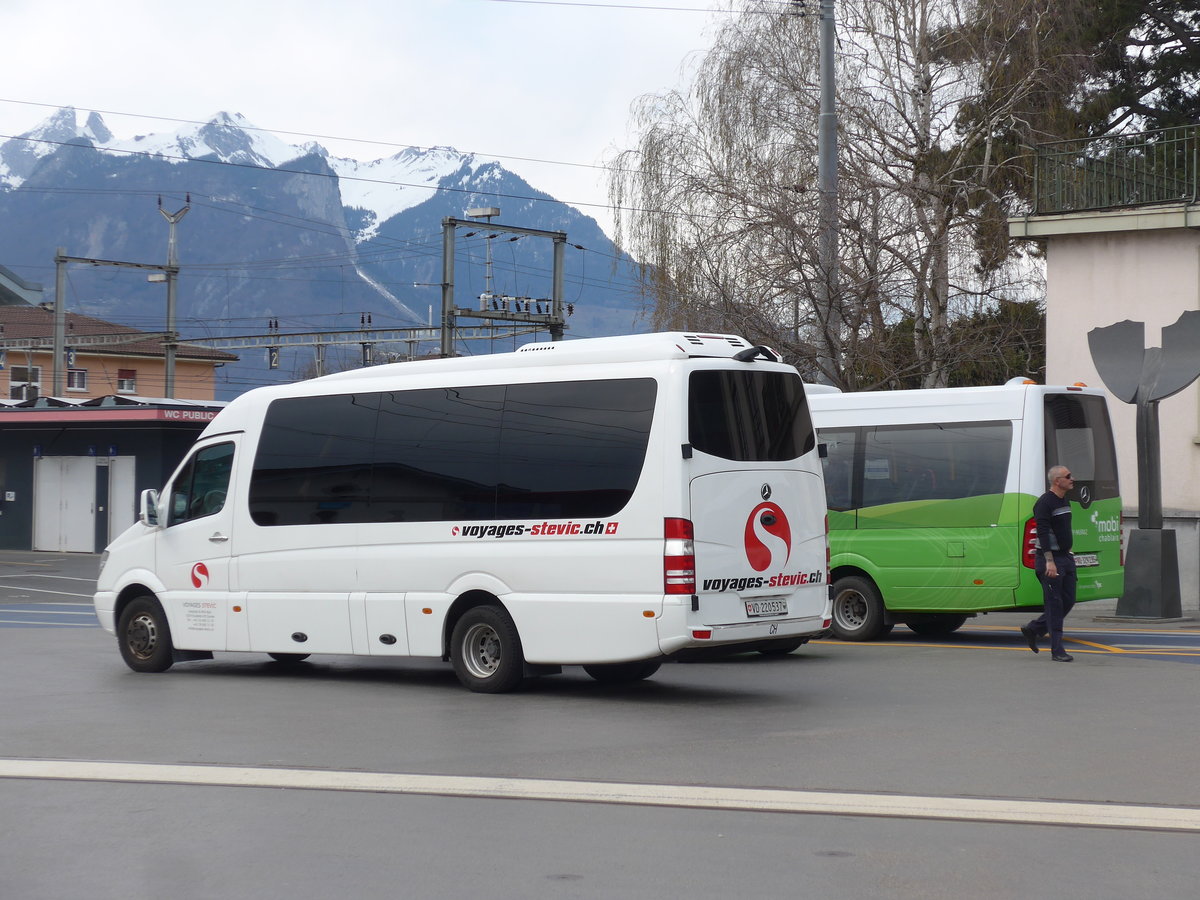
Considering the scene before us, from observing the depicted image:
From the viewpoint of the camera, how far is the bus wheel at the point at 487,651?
38.2 feet

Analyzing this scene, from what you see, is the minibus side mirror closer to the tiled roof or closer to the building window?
the building window

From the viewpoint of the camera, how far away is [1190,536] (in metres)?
20.3

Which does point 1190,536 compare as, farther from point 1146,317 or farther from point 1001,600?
point 1001,600

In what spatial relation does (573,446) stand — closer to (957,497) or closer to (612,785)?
(612,785)

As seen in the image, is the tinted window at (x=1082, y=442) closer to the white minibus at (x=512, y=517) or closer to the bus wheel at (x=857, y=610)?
the bus wheel at (x=857, y=610)

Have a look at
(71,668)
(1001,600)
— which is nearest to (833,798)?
(1001,600)

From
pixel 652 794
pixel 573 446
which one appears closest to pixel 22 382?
pixel 573 446

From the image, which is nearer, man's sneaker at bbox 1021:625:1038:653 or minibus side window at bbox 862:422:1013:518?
man's sneaker at bbox 1021:625:1038:653

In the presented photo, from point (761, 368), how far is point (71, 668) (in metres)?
7.45

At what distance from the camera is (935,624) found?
57.9ft

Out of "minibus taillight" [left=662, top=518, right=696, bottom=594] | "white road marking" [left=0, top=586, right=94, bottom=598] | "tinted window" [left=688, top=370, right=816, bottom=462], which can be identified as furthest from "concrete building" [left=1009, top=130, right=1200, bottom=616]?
"white road marking" [left=0, top=586, right=94, bottom=598]

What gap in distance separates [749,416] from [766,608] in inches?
57.9

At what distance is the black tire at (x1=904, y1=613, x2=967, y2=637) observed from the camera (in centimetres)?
1736

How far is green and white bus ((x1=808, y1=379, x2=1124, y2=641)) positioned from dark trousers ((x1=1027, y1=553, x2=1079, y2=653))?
1390mm
